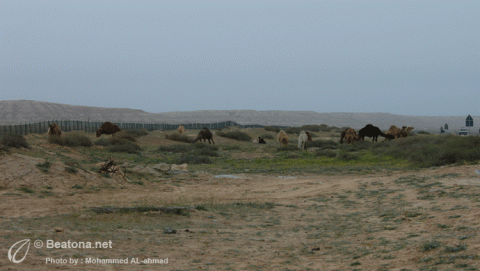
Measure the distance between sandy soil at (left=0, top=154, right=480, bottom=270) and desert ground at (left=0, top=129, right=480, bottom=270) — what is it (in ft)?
0.06

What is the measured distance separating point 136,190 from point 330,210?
5899 millimetres

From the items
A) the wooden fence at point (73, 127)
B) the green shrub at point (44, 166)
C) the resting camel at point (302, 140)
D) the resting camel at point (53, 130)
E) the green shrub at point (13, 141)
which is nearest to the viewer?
the green shrub at point (44, 166)

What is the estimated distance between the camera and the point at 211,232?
786 centimetres

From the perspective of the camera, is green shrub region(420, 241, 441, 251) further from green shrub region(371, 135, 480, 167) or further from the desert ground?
green shrub region(371, 135, 480, 167)

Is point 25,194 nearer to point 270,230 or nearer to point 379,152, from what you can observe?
point 270,230

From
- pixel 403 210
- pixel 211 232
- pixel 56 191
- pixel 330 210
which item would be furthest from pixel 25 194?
pixel 403 210

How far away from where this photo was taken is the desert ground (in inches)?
224

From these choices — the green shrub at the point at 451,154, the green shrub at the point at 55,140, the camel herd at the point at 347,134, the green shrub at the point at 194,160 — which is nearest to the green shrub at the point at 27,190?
the green shrub at the point at 194,160

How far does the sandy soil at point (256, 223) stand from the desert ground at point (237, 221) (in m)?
0.02

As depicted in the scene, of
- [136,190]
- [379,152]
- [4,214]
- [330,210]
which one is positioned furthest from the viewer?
[379,152]

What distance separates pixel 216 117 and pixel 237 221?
145m

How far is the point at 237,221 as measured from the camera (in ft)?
29.8

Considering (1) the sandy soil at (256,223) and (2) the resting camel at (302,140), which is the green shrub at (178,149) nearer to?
(2) the resting camel at (302,140)

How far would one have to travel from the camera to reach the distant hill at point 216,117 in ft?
366
